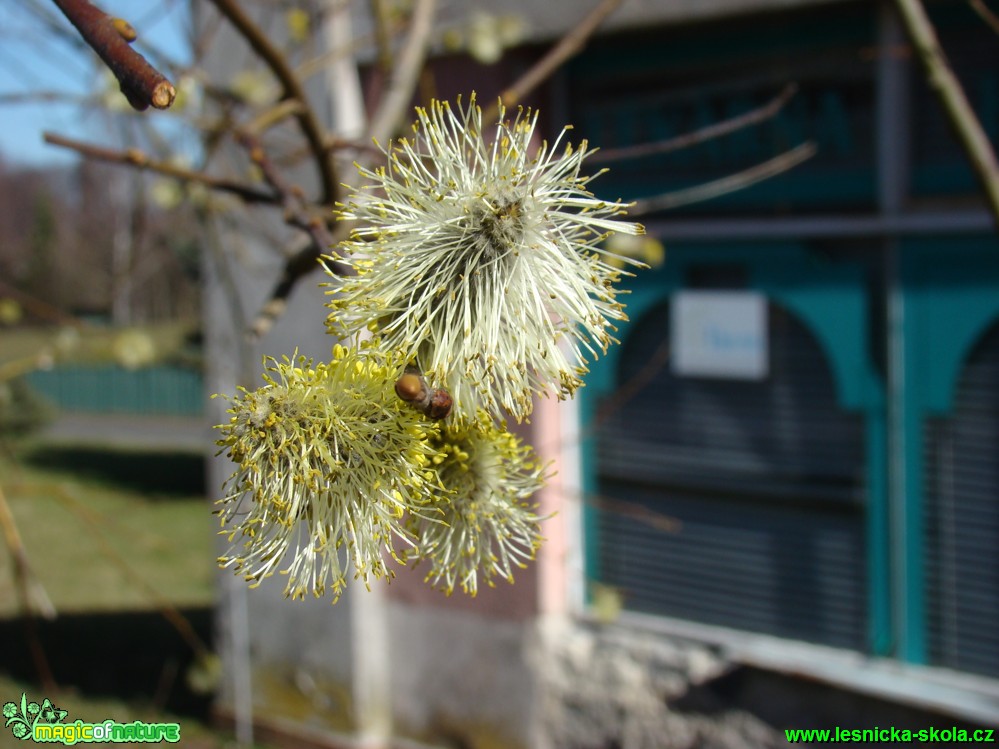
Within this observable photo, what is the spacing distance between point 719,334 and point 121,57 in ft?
10.6

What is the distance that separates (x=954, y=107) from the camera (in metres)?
1.78

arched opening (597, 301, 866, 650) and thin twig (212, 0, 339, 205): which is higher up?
thin twig (212, 0, 339, 205)

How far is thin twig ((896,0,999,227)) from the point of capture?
173 centimetres

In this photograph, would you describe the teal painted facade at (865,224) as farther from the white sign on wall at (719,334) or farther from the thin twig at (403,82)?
the thin twig at (403,82)

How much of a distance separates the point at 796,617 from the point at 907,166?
1705 mm

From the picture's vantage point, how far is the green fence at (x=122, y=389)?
18.4 metres

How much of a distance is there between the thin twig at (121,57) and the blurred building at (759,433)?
2.49 metres

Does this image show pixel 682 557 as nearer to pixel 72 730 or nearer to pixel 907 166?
pixel 907 166

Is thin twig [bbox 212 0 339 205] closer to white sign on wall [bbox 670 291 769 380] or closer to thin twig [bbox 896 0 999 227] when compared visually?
thin twig [bbox 896 0 999 227]

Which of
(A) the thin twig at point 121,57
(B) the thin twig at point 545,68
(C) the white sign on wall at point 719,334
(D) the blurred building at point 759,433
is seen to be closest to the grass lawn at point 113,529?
(D) the blurred building at point 759,433

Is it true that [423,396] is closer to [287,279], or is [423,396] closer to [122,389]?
[287,279]

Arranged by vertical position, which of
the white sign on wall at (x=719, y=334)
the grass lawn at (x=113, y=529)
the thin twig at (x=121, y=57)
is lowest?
the grass lawn at (x=113, y=529)

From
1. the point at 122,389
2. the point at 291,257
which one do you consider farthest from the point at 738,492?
the point at 122,389

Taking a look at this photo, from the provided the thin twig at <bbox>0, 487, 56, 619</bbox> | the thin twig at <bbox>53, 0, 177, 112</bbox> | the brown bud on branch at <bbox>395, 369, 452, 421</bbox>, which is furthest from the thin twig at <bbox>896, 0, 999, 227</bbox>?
the thin twig at <bbox>0, 487, 56, 619</bbox>
